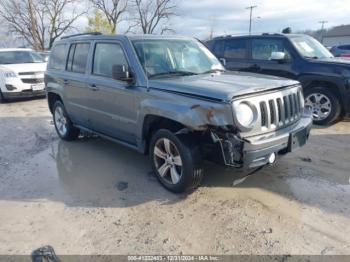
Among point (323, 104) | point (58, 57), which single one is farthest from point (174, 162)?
point (323, 104)

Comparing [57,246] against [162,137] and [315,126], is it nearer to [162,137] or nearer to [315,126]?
[162,137]

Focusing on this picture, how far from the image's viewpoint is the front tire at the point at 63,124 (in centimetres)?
598

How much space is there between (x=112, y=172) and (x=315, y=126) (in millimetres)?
4482

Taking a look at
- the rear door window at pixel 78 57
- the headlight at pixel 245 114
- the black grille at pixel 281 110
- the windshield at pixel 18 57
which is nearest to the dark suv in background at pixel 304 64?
the black grille at pixel 281 110

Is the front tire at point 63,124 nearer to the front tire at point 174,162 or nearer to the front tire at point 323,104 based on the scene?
the front tire at point 174,162

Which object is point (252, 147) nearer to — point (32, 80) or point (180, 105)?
point (180, 105)

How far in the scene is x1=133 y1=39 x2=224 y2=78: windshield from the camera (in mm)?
4066

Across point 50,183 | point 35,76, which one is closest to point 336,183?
point 50,183

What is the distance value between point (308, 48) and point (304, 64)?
698mm

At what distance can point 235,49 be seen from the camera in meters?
7.88

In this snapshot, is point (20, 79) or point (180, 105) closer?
point (180, 105)

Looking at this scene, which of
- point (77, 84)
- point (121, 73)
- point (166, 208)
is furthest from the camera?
point (77, 84)

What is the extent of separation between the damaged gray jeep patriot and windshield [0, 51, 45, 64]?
282 inches

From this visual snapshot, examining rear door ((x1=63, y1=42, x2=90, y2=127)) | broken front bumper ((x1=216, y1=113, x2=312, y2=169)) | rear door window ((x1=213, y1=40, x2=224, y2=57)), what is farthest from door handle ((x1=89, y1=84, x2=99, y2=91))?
rear door window ((x1=213, y1=40, x2=224, y2=57))
